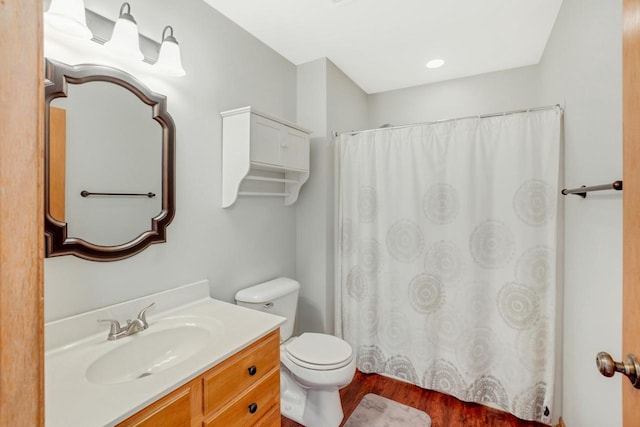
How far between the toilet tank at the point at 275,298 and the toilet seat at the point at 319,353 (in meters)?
0.16

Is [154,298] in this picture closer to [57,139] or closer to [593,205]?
[57,139]

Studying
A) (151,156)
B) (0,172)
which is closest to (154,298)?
(151,156)

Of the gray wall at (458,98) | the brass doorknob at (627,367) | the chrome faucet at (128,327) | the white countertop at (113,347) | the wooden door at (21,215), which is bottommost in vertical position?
the white countertop at (113,347)

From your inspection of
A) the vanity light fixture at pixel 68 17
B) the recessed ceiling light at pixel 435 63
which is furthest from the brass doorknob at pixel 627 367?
the recessed ceiling light at pixel 435 63

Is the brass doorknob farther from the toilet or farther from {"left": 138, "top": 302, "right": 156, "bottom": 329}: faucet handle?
{"left": 138, "top": 302, "right": 156, "bottom": 329}: faucet handle

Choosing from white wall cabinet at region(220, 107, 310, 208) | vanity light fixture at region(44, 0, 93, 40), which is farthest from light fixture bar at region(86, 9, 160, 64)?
white wall cabinet at region(220, 107, 310, 208)

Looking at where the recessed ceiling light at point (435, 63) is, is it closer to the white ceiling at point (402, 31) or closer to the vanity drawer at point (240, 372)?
the white ceiling at point (402, 31)

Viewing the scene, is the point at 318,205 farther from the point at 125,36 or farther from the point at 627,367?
the point at 627,367

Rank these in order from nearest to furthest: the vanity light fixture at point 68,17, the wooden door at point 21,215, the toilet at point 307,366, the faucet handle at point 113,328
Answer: the wooden door at point 21,215 < the vanity light fixture at point 68,17 < the faucet handle at point 113,328 < the toilet at point 307,366

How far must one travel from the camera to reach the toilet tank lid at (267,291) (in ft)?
5.84

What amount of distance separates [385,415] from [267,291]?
3.47 ft

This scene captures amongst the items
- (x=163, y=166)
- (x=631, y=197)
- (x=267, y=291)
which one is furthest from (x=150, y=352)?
(x=631, y=197)

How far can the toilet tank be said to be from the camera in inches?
70.2

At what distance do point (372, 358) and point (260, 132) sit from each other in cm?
183
